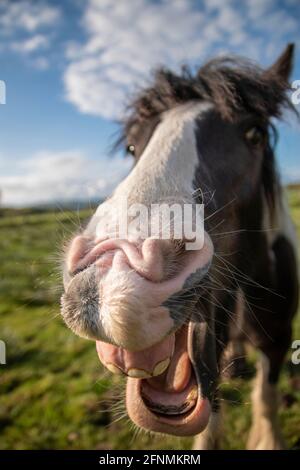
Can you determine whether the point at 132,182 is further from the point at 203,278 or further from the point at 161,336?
the point at 161,336

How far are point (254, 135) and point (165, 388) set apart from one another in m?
1.82

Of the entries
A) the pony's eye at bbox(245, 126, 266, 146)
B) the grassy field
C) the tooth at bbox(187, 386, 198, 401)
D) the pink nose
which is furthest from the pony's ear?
the tooth at bbox(187, 386, 198, 401)

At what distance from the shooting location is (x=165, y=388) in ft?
6.55

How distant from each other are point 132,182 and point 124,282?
0.68 metres

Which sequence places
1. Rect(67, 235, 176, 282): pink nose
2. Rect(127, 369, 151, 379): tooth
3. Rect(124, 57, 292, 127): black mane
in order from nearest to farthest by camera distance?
Rect(67, 235, 176, 282): pink nose < Rect(127, 369, 151, 379): tooth < Rect(124, 57, 292, 127): black mane

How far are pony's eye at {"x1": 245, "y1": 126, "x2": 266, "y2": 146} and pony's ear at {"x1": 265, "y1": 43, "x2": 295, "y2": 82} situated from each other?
2.30 feet

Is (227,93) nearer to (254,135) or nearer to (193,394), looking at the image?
(254,135)

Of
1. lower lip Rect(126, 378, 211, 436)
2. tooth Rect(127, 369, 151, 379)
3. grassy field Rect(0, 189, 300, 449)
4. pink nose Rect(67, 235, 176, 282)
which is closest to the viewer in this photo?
pink nose Rect(67, 235, 176, 282)

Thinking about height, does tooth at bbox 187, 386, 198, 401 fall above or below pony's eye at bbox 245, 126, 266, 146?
below

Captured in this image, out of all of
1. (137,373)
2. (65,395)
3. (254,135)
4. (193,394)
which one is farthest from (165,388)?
(65,395)

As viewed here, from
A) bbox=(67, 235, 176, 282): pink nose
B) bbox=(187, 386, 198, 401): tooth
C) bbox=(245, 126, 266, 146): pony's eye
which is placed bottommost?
bbox=(187, 386, 198, 401): tooth

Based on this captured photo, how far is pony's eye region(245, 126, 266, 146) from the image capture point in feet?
8.31

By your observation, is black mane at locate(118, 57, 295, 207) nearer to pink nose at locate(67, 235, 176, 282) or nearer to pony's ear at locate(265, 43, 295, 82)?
pony's ear at locate(265, 43, 295, 82)
